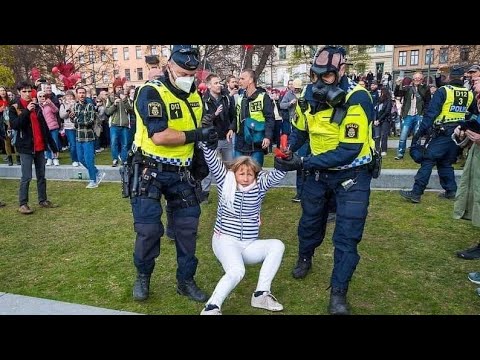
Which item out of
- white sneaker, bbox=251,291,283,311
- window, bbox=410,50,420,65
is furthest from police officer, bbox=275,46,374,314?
window, bbox=410,50,420,65

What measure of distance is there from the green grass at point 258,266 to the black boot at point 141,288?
0.21 feet

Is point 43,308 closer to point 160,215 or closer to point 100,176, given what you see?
point 160,215

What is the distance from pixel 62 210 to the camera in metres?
7.20

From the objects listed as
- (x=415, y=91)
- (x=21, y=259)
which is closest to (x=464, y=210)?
(x=21, y=259)

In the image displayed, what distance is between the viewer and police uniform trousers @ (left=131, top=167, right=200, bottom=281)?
3.66m

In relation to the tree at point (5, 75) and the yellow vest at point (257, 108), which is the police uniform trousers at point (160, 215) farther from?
the tree at point (5, 75)

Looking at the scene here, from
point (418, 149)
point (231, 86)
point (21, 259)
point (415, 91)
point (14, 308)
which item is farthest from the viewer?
point (415, 91)

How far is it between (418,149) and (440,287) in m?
3.47

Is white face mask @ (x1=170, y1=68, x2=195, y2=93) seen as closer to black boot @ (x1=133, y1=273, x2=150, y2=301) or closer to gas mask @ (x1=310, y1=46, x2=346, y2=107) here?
gas mask @ (x1=310, y1=46, x2=346, y2=107)

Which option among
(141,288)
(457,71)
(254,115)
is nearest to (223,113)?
(254,115)

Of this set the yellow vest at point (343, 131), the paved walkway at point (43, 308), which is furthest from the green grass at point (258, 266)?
the yellow vest at point (343, 131)

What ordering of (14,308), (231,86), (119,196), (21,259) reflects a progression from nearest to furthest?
(14,308)
(21,259)
(119,196)
(231,86)
